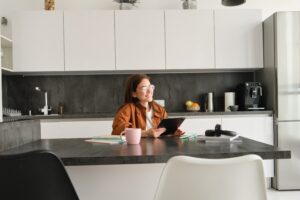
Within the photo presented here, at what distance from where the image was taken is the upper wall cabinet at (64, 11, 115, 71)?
368 cm

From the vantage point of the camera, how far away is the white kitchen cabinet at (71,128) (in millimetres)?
3450

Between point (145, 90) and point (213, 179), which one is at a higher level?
point (145, 90)

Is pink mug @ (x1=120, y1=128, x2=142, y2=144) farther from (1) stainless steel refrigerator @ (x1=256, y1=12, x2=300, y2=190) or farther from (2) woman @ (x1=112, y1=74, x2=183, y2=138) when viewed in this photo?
(1) stainless steel refrigerator @ (x1=256, y1=12, x2=300, y2=190)

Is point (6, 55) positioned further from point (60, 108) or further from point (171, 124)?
point (171, 124)

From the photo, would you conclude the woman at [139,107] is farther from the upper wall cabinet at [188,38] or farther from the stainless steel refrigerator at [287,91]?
the stainless steel refrigerator at [287,91]

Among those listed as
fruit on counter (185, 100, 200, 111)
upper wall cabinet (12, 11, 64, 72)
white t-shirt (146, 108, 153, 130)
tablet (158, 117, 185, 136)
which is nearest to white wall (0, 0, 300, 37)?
upper wall cabinet (12, 11, 64, 72)

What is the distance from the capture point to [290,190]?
3.46 m

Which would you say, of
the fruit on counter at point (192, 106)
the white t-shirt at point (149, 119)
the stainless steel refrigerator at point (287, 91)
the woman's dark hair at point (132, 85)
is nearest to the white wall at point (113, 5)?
the stainless steel refrigerator at point (287, 91)

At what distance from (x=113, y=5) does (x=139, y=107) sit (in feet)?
7.32

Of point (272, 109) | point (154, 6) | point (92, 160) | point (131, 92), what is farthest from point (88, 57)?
point (92, 160)

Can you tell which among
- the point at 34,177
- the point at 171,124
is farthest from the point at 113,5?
the point at 34,177

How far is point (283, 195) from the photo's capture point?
3283mm

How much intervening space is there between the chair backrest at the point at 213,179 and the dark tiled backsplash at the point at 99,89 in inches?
123

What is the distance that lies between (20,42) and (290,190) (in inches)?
136
